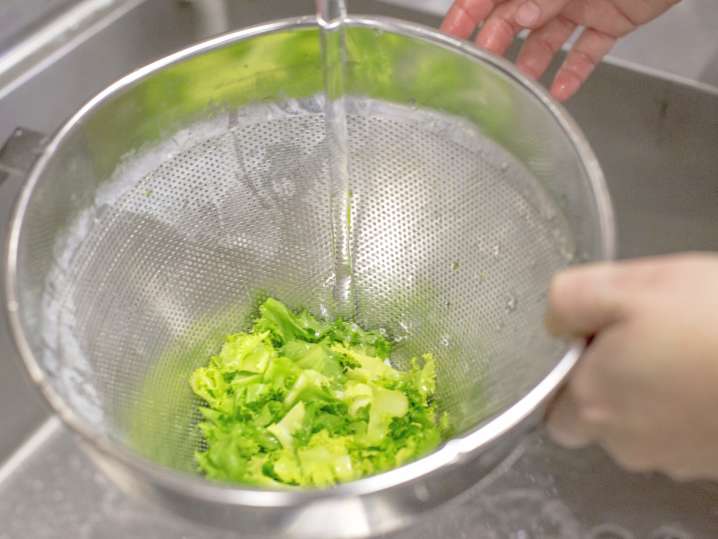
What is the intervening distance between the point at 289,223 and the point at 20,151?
0.88ft

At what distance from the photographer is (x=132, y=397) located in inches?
26.5

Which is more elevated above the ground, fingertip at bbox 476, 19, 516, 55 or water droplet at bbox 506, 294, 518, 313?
fingertip at bbox 476, 19, 516, 55

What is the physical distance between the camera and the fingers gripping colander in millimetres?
605

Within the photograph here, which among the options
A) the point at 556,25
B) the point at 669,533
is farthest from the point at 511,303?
the point at 669,533

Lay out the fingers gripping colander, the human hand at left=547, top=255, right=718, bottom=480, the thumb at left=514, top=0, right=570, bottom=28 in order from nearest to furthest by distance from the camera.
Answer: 1. the human hand at left=547, top=255, right=718, bottom=480
2. the fingers gripping colander
3. the thumb at left=514, top=0, right=570, bottom=28

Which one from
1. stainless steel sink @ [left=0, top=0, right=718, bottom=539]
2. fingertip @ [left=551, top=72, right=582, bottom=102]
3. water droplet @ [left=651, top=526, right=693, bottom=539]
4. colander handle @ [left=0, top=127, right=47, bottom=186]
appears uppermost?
colander handle @ [left=0, top=127, right=47, bottom=186]

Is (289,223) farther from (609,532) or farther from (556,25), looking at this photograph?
(609,532)

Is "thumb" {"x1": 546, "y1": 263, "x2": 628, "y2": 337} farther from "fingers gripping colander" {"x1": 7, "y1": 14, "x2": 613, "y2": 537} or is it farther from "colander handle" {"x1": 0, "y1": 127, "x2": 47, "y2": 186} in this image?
"colander handle" {"x1": 0, "y1": 127, "x2": 47, "y2": 186}

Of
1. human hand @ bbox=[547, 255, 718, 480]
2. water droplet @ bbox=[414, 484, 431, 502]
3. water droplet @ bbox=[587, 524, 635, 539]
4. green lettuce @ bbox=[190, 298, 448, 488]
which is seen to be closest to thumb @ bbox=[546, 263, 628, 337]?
human hand @ bbox=[547, 255, 718, 480]

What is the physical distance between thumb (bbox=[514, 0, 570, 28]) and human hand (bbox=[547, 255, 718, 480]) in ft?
1.26

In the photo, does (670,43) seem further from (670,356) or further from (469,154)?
(670,356)

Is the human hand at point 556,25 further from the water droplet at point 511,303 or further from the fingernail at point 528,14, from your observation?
the water droplet at point 511,303

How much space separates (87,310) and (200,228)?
0.15 meters

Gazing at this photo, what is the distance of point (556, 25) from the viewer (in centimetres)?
82
